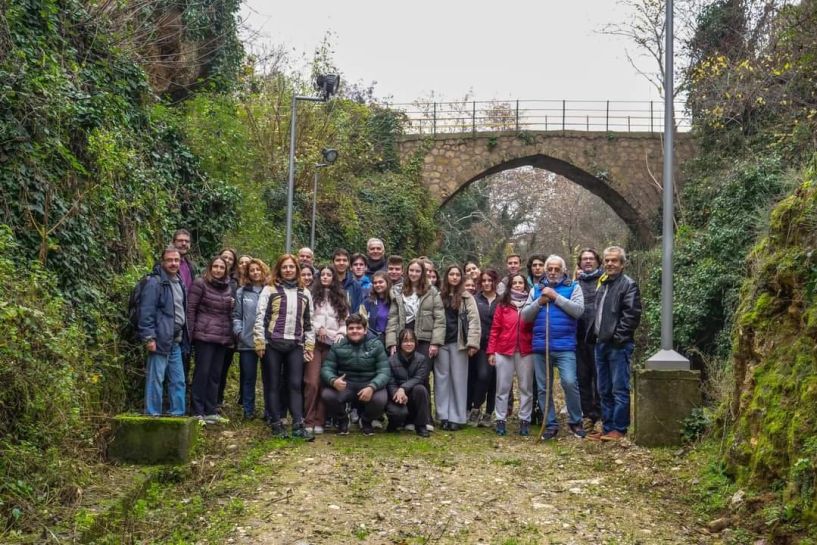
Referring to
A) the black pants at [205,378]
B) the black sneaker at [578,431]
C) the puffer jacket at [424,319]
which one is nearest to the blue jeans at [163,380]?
the black pants at [205,378]

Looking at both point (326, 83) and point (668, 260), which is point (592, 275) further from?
point (326, 83)

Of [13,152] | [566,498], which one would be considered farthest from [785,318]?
[13,152]

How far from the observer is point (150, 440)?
226 inches

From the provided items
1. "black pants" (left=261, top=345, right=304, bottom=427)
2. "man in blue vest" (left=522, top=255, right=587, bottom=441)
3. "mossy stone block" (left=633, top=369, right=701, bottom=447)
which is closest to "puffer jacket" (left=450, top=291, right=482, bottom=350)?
"man in blue vest" (left=522, top=255, right=587, bottom=441)

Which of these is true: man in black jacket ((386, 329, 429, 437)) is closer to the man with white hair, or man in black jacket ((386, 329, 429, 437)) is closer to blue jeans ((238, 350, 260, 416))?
the man with white hair

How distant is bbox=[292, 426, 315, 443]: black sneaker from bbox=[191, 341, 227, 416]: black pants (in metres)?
0.99

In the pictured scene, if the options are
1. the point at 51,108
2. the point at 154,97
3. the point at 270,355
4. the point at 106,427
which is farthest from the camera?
the point at 154,97

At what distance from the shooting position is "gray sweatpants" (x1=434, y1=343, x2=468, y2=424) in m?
8.23

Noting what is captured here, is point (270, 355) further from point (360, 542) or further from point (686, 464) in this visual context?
point (686, 464)

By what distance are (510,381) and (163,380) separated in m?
3.43

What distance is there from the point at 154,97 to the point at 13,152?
13.3ft

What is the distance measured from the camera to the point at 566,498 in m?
5.49

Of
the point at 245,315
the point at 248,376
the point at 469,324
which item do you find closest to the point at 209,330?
the point at 245,315

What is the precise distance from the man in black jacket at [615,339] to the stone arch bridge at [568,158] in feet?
53.9
